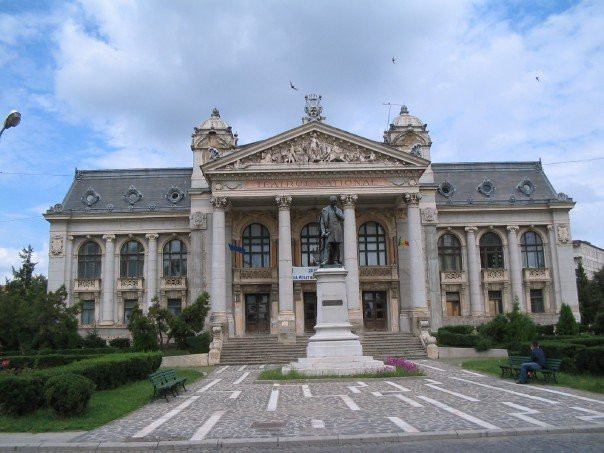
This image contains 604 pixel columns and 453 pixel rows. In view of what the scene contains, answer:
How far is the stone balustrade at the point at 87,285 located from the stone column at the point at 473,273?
32.4 metres

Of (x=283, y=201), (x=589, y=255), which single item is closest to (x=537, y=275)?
(x=283, y=201)

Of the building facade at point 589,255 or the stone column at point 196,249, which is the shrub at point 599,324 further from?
the building facade at point 589,255

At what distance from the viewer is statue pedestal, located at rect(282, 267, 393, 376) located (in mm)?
24000

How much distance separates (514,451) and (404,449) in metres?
1.94

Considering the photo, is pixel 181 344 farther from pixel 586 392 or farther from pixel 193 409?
pixel 586 392

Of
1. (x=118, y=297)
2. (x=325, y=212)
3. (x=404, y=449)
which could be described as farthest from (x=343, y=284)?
(x=118, y=297)

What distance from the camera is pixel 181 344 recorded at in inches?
1553

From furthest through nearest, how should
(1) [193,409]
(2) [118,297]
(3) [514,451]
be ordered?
(2) [118,297], (1) [193,409], (3) [514,451]

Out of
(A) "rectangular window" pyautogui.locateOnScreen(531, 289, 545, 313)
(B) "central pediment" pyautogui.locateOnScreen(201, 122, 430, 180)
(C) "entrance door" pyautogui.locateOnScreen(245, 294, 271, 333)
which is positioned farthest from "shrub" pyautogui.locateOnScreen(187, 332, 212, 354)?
(A) "rectangular window" pyautogui.locateOnScreen(531, 289, 545, 313)

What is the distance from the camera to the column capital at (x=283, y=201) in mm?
44844

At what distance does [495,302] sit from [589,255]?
253 feet

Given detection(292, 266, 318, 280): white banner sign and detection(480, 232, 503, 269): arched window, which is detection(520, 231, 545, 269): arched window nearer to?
detection(480, 232, 503, 269): arched window

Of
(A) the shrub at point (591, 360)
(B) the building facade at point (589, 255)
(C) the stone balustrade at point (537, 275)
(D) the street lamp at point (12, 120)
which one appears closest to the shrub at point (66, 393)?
(D) the street lamp at point (12, 120)

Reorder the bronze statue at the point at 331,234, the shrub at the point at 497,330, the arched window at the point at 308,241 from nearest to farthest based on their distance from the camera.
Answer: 1. the bronze statue at the point at 331,234
2. the shrub at the point at 497,330
3. the arched window at the point at 308,241
